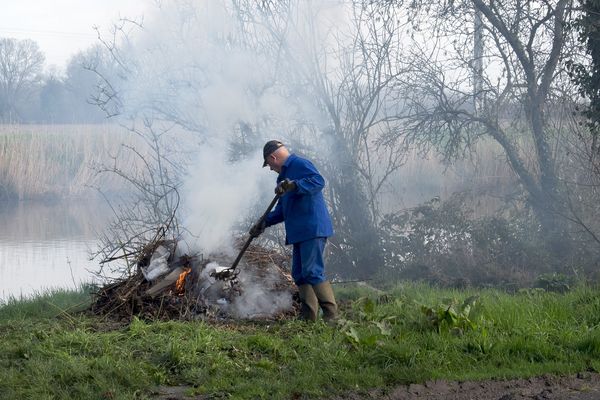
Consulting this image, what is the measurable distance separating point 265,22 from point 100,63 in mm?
2927

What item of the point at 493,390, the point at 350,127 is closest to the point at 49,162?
the point at 350,127

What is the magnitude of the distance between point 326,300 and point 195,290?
5.26 feet

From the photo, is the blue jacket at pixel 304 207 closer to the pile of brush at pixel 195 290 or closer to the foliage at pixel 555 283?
the pile of brush at pixel 195 290

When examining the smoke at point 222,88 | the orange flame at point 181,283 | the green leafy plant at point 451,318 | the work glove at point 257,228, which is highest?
the smoke at point 222,88

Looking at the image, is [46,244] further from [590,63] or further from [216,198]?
[590,63]

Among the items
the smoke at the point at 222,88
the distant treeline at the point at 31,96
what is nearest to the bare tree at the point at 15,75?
the distant treeline at the point at 31,96

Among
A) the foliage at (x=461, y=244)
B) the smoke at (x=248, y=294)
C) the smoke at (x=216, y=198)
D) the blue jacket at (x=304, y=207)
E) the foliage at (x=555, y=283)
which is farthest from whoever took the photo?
the foliage at (x=461, y=244)

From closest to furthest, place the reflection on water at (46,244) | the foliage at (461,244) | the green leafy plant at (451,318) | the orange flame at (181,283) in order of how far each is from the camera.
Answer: the green leafy plant at (451,318), the orange flame at (181,283), the foliage at (461,244), the reflection on water at (46,244)

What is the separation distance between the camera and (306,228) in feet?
26.2

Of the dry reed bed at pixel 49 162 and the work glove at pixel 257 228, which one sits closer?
the work glove at pixel 257 228

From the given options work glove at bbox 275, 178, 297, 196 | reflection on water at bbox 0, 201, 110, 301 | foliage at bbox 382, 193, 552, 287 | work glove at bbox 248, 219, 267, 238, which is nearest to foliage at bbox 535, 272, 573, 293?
foliage at bbox 382, 193, 552, 287

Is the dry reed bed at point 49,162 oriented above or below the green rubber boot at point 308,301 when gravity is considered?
above

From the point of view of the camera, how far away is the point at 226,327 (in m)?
8.02

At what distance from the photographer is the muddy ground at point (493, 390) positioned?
5.84 m
